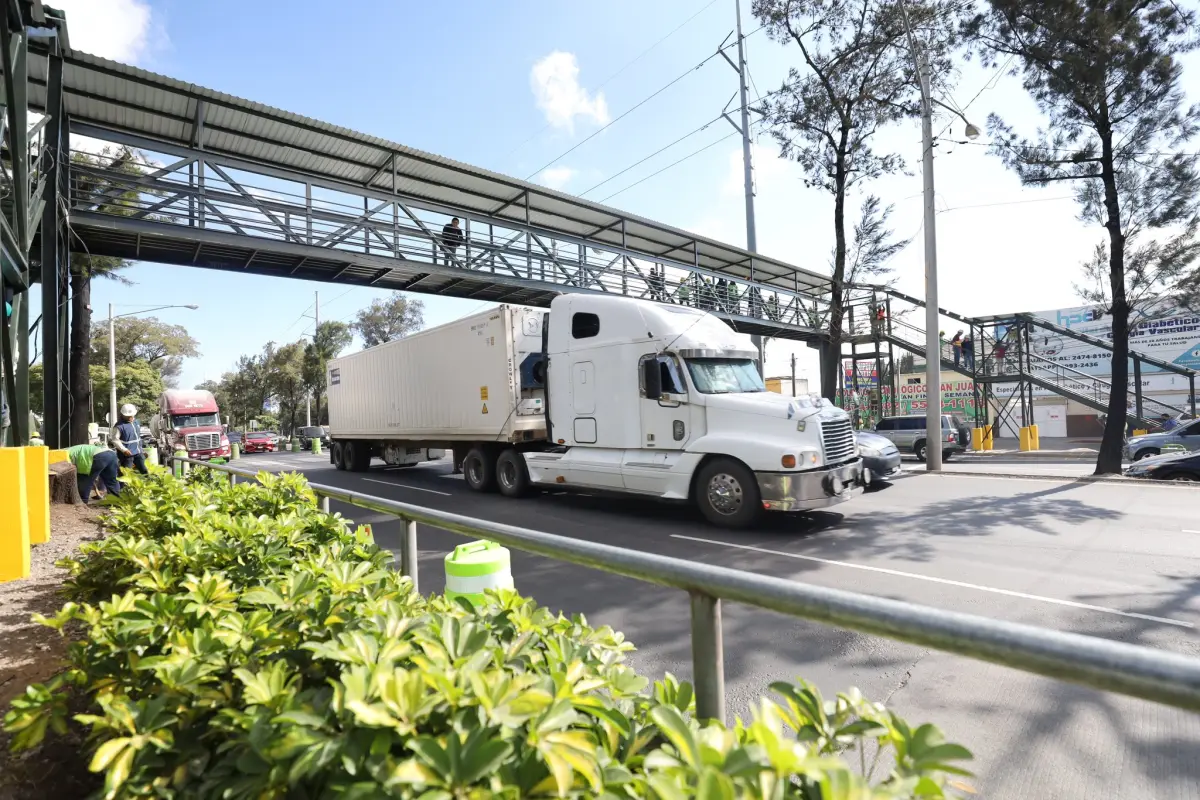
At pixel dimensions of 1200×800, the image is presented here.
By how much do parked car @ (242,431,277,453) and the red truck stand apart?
12.3 meters

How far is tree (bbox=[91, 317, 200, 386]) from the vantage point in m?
46.5

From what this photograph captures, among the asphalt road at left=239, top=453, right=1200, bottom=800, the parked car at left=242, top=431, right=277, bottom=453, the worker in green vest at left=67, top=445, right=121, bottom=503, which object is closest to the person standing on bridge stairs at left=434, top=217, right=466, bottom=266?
the asphalt road at left=239, top=453, right=1200, bottom=800

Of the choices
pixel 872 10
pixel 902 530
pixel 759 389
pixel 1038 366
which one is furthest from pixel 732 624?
pixel 1038 366

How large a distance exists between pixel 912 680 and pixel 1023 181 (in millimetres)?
14332

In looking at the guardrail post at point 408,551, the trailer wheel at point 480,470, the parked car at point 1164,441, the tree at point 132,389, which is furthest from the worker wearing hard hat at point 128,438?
the tree at point 132,389

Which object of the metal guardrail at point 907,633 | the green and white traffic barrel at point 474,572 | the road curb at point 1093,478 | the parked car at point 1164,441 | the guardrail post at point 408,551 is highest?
the metal guardrail at point 907,633

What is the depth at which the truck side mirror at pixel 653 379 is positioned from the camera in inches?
340

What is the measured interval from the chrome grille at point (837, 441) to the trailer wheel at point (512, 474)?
5.44 metres

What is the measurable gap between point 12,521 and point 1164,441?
21.9 m

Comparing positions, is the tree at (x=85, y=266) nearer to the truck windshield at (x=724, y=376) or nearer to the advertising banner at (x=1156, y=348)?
the truck windshield at (x=724, y=376)

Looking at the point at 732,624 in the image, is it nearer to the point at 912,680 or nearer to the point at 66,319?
the point at 912,680

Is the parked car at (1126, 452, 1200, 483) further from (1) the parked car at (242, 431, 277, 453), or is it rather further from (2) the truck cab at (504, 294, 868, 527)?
(1) the parked car at (242, 431, 277, 453)

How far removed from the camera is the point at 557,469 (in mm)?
10234

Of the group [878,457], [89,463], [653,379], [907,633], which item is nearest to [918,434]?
[878,457]
